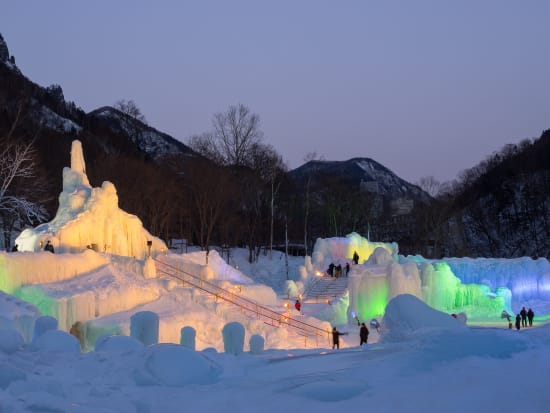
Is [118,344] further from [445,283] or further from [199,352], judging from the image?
[445,283]

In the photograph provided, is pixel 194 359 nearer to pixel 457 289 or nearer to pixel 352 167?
pixel 457 289

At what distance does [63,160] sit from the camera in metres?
49.9

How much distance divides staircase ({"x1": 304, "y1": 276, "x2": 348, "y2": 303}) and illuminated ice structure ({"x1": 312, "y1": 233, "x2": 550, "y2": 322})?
2192mm

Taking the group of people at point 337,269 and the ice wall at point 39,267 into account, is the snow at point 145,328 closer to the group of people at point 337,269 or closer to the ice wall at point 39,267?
the ice wall at point 39,267

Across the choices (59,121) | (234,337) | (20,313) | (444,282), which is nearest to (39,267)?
(20,313)

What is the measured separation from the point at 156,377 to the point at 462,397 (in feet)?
13.4

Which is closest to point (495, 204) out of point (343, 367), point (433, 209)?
point (433, 209)

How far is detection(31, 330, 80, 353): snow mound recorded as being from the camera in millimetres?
9867

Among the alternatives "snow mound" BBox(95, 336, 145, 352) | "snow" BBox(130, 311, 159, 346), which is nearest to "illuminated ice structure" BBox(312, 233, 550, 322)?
"snow" BBox(130, 311, 159, 346)

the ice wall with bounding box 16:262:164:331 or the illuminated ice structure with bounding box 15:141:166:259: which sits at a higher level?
the illuminated ice structure with bounding box 15:141:166:259

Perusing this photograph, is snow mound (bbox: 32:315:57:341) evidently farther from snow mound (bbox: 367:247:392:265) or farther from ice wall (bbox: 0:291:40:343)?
snow mound (bbox: 367:247:392:265)

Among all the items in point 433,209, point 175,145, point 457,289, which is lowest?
point 457,289

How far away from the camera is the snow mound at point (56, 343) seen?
9867mm

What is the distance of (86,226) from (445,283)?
19.1 metres
